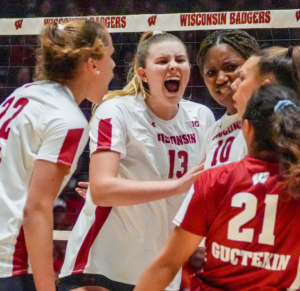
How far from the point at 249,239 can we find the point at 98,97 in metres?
0.85

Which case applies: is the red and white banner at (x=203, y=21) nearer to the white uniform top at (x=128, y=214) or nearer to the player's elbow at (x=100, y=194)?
the white uniform top at (x=128, y=214)

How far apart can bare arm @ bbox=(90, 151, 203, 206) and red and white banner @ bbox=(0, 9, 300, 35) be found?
168cm

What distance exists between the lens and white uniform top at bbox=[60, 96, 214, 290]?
2.16 metres

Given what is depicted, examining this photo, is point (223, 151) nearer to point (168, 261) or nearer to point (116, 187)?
point (116, 187)

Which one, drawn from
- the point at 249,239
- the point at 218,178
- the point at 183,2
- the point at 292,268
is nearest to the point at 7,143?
the point at 218,178

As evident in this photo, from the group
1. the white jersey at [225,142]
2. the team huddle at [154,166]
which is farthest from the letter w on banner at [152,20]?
the white jersey at [225,142]

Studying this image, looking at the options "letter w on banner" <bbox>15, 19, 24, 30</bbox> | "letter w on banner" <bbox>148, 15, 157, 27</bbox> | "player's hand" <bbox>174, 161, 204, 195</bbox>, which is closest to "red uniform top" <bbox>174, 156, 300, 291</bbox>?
"player's hand" <bbox>174, 161, 204, 195</bbox>

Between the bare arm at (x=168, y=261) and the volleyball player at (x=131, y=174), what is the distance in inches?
19.8

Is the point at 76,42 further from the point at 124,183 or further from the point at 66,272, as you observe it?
the point at 66,272

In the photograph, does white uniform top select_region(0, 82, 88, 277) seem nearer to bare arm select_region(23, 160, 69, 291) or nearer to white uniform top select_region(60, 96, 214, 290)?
bare arm select_region(23, 160, 69, 291)

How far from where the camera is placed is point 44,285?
1670 mm

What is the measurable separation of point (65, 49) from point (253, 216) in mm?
816

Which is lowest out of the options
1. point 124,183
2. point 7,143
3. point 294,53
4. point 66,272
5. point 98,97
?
point 66,272

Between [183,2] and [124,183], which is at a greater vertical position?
[183,2]
